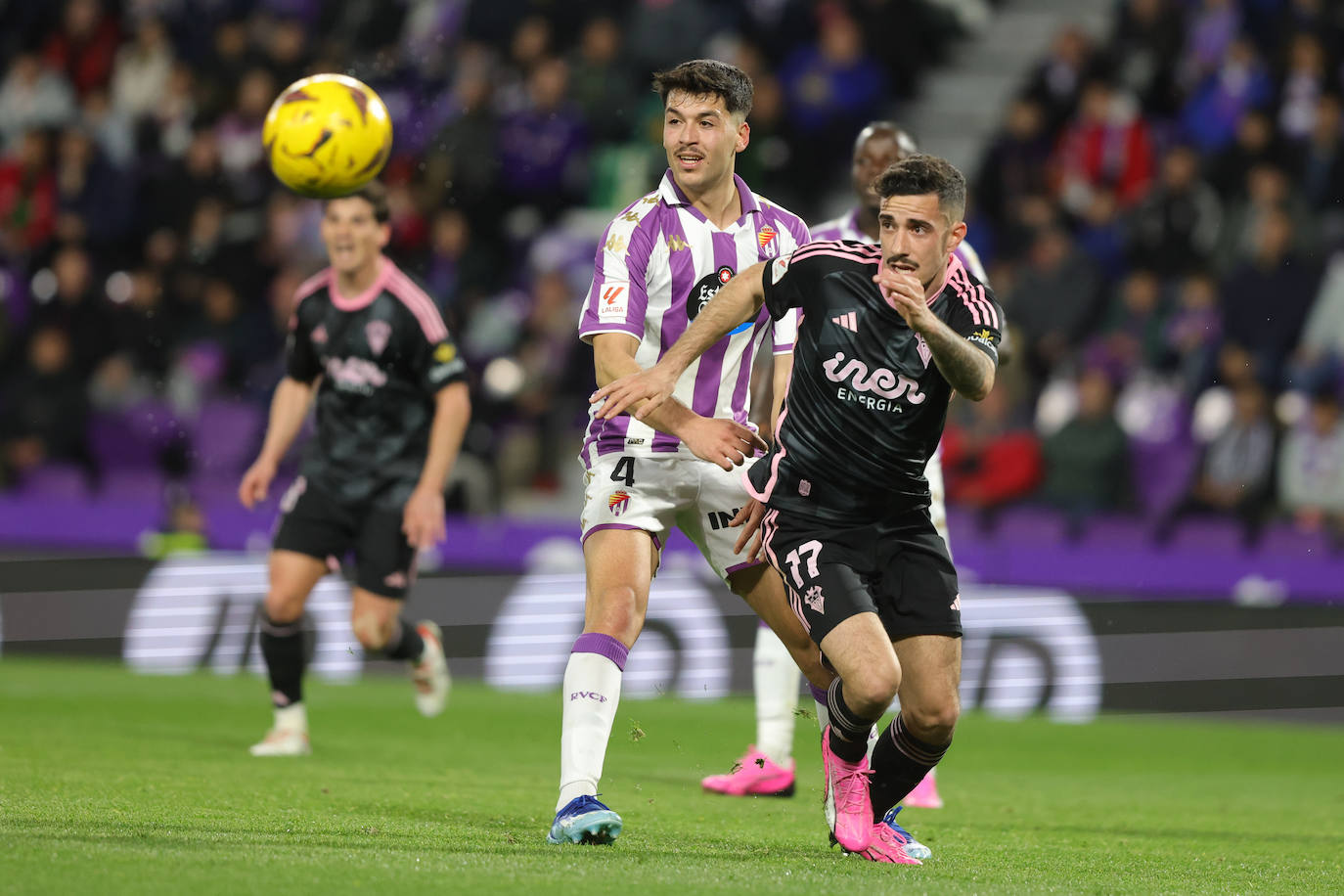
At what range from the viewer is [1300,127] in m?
13.9

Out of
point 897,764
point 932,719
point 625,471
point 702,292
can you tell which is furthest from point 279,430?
point 932,719

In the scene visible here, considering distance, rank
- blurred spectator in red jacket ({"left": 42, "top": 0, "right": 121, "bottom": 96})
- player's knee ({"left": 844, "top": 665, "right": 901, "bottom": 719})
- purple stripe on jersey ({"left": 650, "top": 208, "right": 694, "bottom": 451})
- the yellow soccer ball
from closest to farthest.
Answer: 1. player's knee ({"left": 844, "top": 665, "right": 901, "bottom": 719})
2. purple stripe on jersey ({"left": 650, "top": 208, "right": 694, "bottom": 451})
3. the yellow soccer ball
4. blurred spectator in red jacket ({"left": 42, "top": 0, "right": 121, "bottom": 96})

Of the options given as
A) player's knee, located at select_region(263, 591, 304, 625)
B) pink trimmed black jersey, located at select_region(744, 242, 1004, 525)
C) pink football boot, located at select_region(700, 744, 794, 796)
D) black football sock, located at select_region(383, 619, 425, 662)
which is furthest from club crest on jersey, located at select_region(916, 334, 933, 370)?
black football sock, located at select_region(383, 619, 425, 662)

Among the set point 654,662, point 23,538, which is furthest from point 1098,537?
point 23,538

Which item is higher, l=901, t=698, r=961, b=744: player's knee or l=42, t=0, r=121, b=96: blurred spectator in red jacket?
l=42, t=0, r=121, b=96: blurred spectator in red jacket

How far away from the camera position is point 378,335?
28.5 ft

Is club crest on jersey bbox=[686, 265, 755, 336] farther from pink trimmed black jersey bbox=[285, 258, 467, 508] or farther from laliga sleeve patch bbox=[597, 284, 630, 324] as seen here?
pink trimmed black jersey bbox=[285, 258, 467, 508]

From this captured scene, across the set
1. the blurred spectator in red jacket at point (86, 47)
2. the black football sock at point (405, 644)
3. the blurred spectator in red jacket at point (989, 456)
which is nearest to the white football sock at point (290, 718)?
the black football sock at point (405, 644)

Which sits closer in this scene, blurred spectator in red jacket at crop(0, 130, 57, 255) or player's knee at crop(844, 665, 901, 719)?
player's knee at crop(844, 665, 901, 719)

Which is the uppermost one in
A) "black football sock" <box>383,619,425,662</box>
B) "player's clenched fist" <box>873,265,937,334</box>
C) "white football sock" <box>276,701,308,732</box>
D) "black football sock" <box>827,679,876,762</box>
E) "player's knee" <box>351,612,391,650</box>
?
"player's clenched fist" <box>873,265,937,334</box>

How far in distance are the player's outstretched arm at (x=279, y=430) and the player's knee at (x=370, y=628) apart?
29.4 inches

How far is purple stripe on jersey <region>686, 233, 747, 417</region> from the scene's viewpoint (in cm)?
612

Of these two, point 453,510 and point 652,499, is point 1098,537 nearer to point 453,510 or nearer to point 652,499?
point 453,510

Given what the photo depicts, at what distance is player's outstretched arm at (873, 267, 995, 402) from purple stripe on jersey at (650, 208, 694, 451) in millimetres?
849
